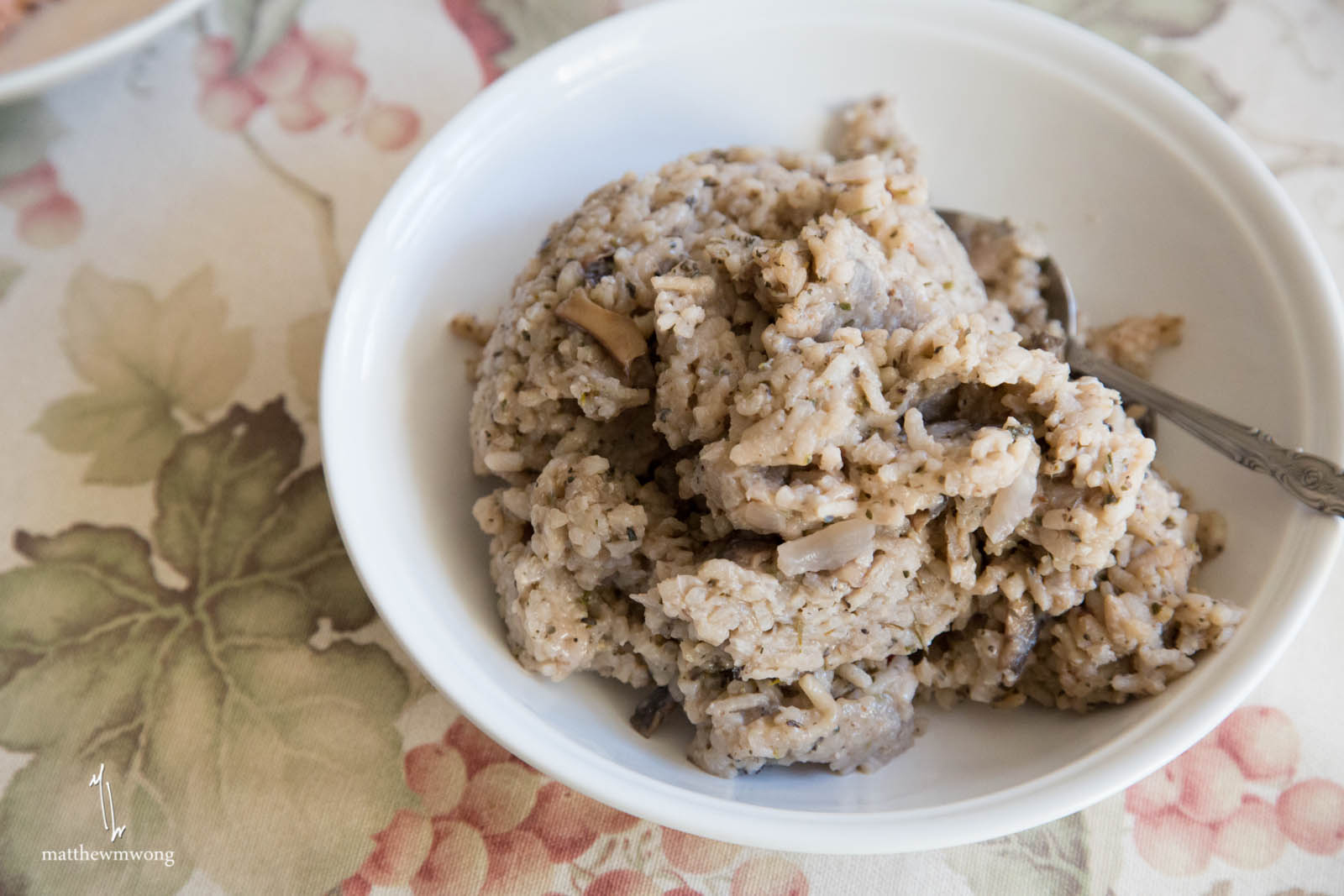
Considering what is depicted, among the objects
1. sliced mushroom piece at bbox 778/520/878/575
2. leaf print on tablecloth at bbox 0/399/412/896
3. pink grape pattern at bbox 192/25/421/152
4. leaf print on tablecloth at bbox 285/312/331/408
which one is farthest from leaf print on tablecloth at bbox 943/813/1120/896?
pink grape pattern at bbox 192/25/421/152

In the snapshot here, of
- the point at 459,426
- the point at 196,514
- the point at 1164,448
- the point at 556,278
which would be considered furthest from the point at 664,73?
the point at 196,514

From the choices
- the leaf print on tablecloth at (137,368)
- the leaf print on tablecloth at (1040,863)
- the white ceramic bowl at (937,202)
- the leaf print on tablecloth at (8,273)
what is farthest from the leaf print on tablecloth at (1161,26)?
the leaf print on tablecloth at (8,273)

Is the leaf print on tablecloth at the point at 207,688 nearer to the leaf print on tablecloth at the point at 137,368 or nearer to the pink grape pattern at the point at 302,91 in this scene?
the leaf print on tablecloth at the point at 137,368

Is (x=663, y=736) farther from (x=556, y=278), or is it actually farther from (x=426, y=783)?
(x=556, y=278)

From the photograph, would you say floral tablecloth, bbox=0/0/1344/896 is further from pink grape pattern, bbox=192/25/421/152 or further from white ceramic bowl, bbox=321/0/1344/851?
white ceramic bowl, bbox=321/0/1344/851

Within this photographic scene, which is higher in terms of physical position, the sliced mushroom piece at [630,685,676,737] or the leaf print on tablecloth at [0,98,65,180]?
the leaf print on tablecloth at [0,98,65,180]
